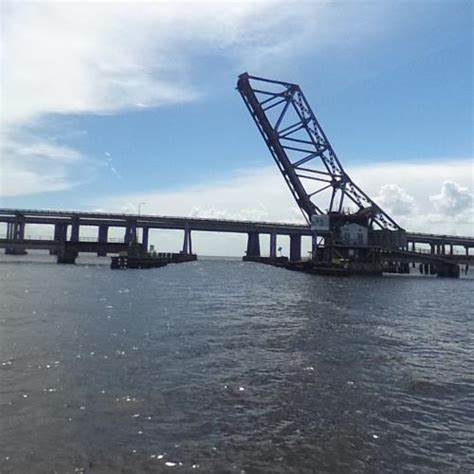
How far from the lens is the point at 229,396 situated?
10.1m

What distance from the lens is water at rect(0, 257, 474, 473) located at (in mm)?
7281

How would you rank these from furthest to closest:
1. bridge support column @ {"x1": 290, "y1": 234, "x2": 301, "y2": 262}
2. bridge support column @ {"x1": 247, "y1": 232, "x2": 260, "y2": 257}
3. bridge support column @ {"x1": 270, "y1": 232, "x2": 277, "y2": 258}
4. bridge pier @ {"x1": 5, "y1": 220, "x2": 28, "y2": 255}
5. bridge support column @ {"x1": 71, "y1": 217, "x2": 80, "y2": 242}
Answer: bridge support column @ {"x1": 247, "y1": 232, "x2": 260, "y2": 257} → bridge support column @ {"x1": 290, "y1": 234, "x2": 301, "y2": 262} → bridge support column @ {"x1": 270, "y1": 232, "x2": 277, "y2": 258} → bridge support column @ {"x1": 71, "y1": 217, "x2": 80, "y2": 242} → bridge pier @ {"x1": 5, "y1": 220, "x2": 28, "y2": 255}

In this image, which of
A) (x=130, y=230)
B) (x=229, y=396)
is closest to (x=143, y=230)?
(x=130, y=230)

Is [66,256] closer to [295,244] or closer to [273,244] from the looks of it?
[273,244]

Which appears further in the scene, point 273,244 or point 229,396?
point 273,244

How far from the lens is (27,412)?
8.77m

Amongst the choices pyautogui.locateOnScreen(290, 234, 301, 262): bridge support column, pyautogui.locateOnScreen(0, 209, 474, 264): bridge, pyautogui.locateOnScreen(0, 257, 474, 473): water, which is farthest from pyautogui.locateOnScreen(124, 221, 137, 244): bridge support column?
pyautogui.locateOnScreen(0, 257, 474, 473): water

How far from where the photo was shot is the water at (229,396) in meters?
7.28

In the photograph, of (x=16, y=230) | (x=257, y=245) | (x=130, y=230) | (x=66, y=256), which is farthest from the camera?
(x=257, y=245)

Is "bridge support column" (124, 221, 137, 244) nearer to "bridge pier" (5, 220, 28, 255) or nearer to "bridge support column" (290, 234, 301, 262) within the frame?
"bridge pier" (5, 220, 28, 255)

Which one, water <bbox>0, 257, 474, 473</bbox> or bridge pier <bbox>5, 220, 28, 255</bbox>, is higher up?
bridge pier <bbox>5, 220, 28, 255</bbox>

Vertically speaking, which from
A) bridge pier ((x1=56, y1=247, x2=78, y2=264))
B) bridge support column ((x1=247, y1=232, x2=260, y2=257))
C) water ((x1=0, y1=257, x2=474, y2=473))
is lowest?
water ((x1=0, y1=257, x2=474, y2=473))

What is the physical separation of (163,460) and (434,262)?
292 ft

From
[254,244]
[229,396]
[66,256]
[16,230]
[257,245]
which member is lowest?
[229,396]
